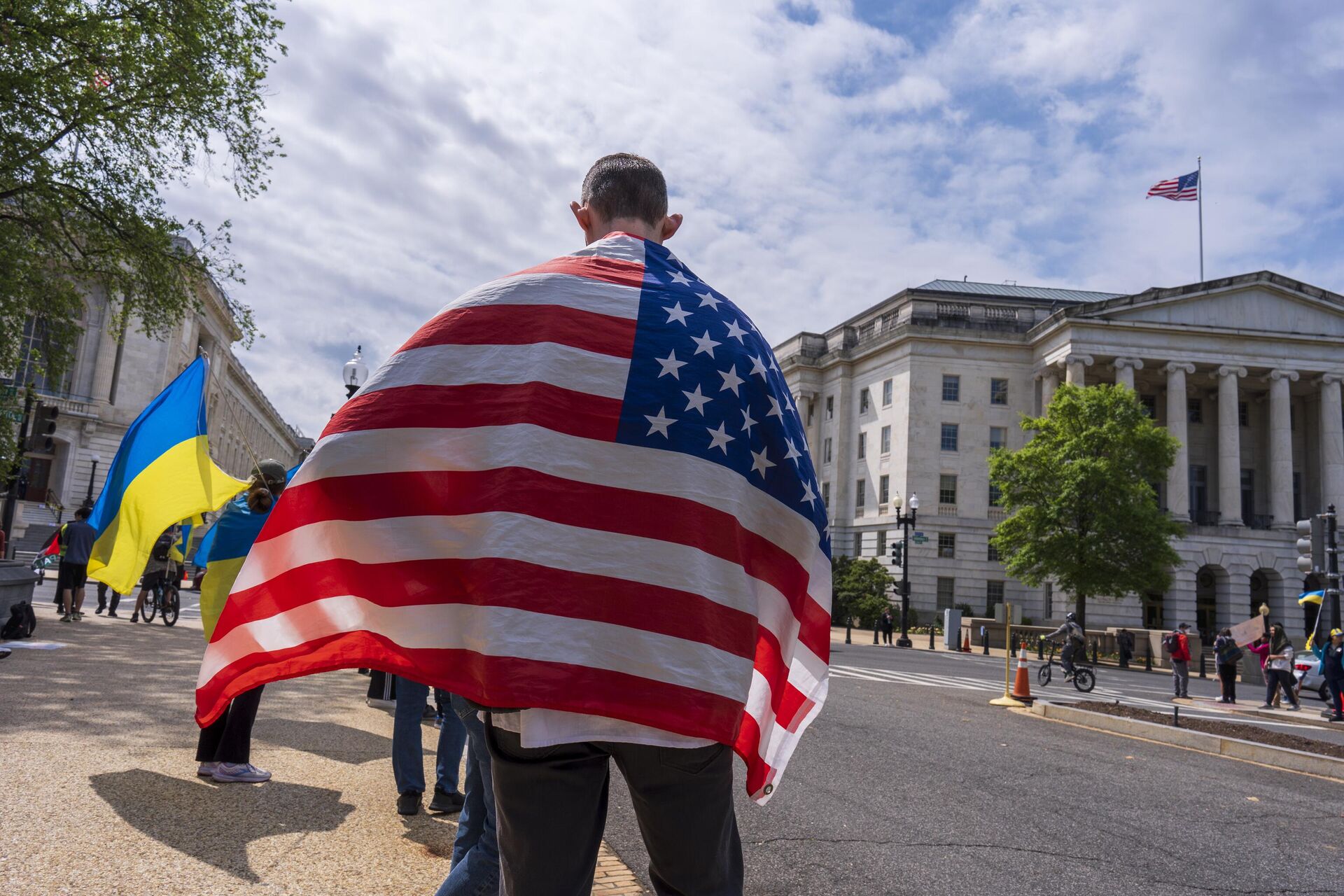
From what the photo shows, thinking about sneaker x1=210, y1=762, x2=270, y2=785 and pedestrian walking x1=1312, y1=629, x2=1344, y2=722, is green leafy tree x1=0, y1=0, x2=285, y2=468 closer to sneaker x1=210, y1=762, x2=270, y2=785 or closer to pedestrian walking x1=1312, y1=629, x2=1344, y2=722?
sneaker x1=210, y1=762, x2=270, y2=785

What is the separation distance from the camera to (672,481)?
1962 millimetres

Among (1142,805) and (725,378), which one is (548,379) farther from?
(1142,805)

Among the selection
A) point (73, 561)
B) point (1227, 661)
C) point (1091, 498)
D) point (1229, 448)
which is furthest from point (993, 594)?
point (73, 561)

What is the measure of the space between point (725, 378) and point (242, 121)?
19369 mm

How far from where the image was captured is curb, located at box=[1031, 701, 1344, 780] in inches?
396

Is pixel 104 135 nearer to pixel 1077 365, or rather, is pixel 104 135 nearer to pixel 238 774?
pixel 238 774

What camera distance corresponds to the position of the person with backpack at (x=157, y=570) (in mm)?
18172

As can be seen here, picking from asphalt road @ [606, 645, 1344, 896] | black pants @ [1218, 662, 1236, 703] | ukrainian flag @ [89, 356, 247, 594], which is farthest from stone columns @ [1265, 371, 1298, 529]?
ukrainian flag @ [89, 356, 247, 594]

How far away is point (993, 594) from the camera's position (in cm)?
5438

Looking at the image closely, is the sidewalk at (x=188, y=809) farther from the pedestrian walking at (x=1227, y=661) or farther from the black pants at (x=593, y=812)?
the pedestrian walking at (x=1227, y=661)

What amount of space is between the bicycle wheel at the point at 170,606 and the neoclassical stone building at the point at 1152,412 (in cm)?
3535

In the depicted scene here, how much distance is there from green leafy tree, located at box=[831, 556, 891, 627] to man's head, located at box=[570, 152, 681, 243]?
48910mm

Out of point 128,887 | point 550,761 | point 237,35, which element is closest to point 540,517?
point 550,761

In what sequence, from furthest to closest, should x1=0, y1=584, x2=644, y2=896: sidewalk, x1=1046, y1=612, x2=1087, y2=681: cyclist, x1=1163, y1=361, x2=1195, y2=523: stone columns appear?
x1=1163, y1=361, x2=1195, y2=523: stone columns
x1=1046, y1=612, x2=1087, y2=681: cyclist
x1=0, y1=584, x2=644, y2=896: sidewalk
